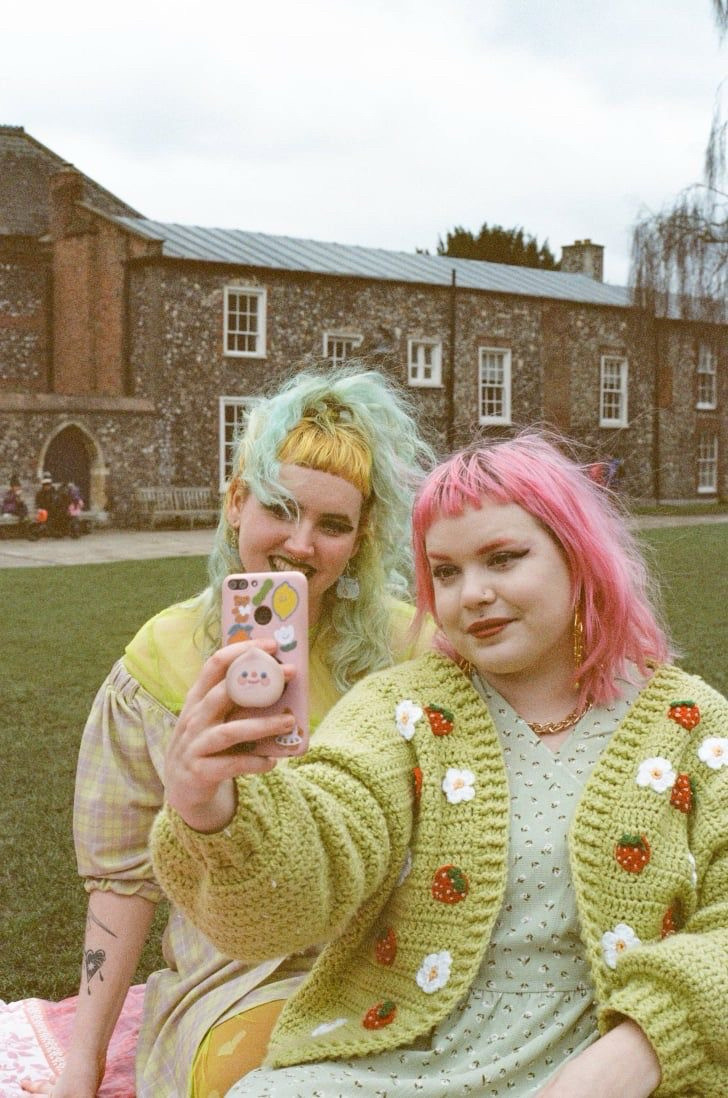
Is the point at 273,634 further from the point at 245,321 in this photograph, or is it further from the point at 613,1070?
the point at 245,321

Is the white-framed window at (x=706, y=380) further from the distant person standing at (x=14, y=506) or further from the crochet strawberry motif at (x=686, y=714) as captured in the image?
the crochet strawberry motif at (x=686, y=714)

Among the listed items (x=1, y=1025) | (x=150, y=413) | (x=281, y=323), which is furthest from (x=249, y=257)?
(x=1, y=1025)

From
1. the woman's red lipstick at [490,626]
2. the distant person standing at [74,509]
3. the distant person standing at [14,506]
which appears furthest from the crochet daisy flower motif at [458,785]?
the distant person standing at [14,506]

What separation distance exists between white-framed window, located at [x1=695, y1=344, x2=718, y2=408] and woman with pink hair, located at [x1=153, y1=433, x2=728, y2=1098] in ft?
128

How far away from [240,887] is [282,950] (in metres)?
0.21

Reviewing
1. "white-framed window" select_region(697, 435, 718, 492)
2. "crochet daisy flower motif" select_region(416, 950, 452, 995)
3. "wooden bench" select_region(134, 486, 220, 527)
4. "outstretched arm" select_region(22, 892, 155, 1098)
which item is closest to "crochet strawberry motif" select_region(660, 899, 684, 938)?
"crochet daisy flower motif" select_region(416, 950, 452, 995)

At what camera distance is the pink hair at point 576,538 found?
228cm

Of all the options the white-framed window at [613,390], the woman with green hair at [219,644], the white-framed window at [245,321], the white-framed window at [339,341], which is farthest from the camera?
the white-framed window at [613,390]

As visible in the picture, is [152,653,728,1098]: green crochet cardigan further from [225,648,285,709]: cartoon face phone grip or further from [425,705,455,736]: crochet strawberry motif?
[225,648,285,709]: cartoon face phone grip

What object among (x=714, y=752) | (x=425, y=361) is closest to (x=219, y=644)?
(x=714, y=752)

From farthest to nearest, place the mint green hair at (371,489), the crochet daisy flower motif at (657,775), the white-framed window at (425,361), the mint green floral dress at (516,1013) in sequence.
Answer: the white-framed window at (425,361) → the mint green hair at (371,489) → the crochet daisy flower motif at (657,775) → the mint green floral dress at (516,1013)

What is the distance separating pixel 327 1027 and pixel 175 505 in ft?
90.4

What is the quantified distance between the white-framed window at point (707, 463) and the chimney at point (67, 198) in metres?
20.3

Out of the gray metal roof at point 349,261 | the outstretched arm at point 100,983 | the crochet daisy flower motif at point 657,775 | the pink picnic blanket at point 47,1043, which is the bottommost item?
the pink picnic blanket at point 47,1043
